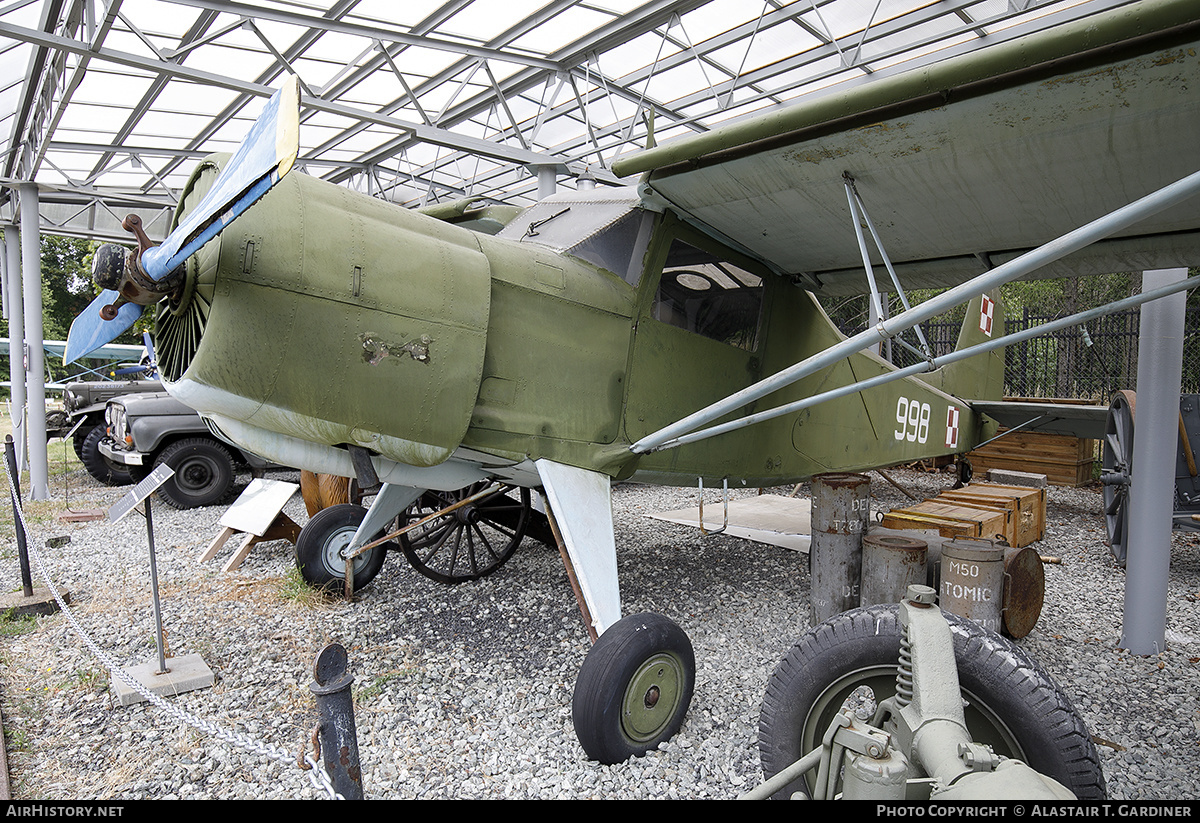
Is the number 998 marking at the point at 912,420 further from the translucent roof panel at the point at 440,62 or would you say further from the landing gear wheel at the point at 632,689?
the translucent roof panel at the point at 440,62

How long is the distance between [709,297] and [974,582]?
2121 mm

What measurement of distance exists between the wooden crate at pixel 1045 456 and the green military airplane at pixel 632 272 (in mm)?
6399

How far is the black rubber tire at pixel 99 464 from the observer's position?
973cm

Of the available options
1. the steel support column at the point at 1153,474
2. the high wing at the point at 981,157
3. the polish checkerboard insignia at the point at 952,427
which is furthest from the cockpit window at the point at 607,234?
the polish checkerboard insignia at the point at 952,427

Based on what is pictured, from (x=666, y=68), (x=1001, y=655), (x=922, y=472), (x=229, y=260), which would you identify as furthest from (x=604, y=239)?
(x=922, y=472)

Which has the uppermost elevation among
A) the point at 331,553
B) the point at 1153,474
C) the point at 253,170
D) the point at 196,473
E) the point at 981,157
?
the point at 981,157

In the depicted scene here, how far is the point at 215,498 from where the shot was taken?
8477 millimetres

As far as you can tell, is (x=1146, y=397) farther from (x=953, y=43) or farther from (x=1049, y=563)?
(x=953, y=43)

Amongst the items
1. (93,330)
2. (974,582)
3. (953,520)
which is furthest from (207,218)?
(953,520)

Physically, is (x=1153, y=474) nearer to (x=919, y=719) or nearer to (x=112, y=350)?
(x=919, y=719)

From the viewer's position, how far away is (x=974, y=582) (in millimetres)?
3455

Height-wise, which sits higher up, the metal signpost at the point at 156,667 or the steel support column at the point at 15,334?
the steel support column at the point at 15,334

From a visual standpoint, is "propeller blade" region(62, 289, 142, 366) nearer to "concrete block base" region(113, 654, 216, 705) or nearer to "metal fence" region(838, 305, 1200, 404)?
"concrete block base" region(113, 654, 216, 705)

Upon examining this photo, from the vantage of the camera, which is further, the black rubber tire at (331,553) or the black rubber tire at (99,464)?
the black rubber tire at (99,464)
